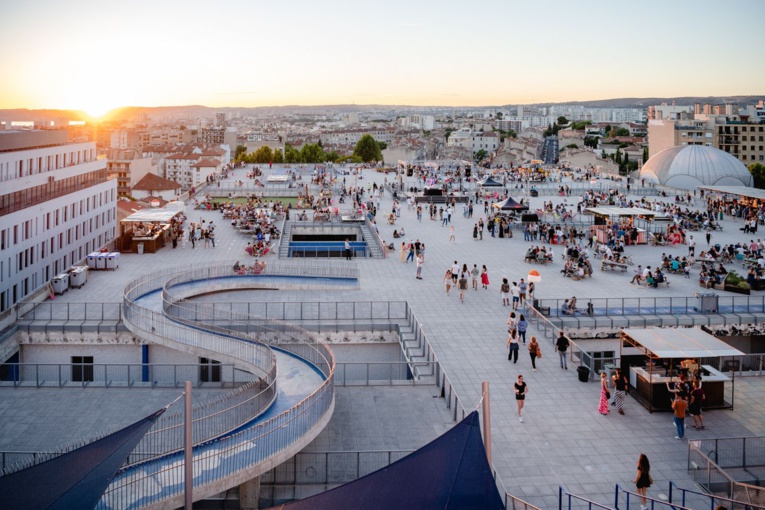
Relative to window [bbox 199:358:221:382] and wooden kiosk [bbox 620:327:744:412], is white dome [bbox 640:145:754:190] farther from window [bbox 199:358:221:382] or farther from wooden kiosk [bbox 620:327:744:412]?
window [bbox 199:358:221:382]

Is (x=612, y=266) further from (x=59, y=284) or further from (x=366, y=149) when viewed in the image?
(x=366, y=149)

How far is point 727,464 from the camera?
39.4ft

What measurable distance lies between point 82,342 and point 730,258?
25656 millimetres

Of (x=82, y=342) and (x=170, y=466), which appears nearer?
(x=170, y=466)

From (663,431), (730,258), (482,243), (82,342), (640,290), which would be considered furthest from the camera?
(482,243)

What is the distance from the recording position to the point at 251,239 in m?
35.5

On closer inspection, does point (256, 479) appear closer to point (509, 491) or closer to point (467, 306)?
point (509, 491)

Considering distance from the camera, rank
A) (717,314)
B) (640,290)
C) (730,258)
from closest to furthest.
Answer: (717,314)
(640,290)
(730,258)

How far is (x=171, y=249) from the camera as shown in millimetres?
32188

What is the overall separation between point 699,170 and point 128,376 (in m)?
68.9

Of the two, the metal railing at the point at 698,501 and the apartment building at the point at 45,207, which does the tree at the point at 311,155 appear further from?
the metal railing at the point at 698,501

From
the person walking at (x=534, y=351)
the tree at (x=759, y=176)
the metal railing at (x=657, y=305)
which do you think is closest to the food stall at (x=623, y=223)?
the metal railing at (x=657, y=305)

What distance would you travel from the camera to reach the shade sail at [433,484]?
793 cm

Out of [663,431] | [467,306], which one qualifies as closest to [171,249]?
[467,306]
